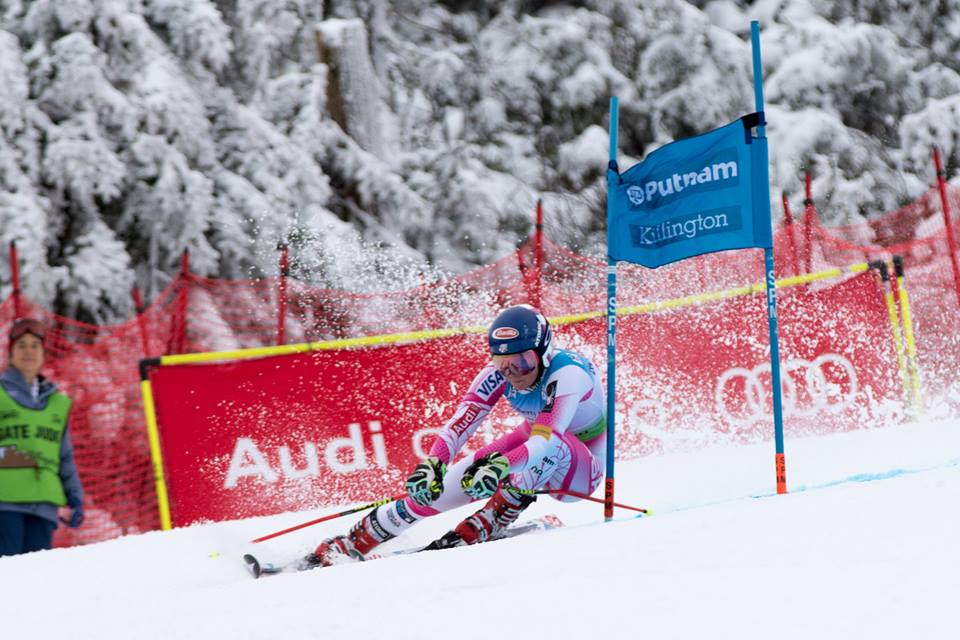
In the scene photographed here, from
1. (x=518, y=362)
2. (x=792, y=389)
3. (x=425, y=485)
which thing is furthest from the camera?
(x=792, y=389)

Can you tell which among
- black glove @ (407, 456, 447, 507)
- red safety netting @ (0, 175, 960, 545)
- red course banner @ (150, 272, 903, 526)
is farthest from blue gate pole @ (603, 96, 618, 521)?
red safety netting @ (0, 175, 960, 545)

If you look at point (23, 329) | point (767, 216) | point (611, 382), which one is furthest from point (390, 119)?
point (767, 216)

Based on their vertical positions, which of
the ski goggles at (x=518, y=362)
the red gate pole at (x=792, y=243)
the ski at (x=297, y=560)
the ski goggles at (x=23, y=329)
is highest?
the red gate pole at (x=792, y=243)

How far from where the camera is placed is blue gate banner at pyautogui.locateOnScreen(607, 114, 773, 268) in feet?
18.7

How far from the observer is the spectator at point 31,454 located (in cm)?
609

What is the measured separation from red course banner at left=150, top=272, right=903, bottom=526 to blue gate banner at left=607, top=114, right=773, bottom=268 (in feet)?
6.92

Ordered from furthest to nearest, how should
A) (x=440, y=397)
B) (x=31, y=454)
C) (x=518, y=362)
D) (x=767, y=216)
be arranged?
(x=440, y=397), (x=31, y=454), (x=767, y=216), (x=518, y=362)

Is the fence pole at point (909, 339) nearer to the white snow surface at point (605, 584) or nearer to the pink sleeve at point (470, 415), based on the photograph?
the white snow surface at point (605, 584)

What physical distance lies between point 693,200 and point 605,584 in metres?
2.99

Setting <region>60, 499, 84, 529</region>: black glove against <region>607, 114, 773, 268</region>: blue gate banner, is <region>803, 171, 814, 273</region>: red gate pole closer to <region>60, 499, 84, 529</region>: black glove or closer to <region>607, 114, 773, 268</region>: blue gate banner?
<region>607, 114, 773, 268</region>: blue gate banner

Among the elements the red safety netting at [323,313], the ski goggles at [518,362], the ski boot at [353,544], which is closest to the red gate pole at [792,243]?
the red safety netting at [323,313]

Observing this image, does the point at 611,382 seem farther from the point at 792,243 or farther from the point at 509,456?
the point at 792,243

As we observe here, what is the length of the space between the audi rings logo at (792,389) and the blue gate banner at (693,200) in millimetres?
2566

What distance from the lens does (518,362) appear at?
530 cm
